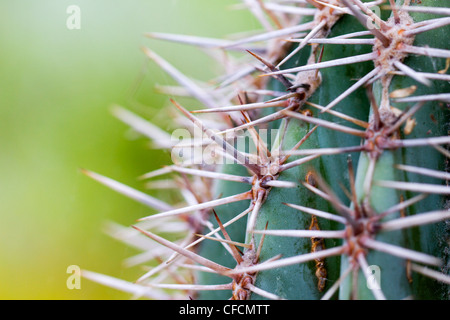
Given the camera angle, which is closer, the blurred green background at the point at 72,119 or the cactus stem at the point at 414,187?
the cactus stem at the point at 414,187

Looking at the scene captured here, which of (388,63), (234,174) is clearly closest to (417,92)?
(388,63)

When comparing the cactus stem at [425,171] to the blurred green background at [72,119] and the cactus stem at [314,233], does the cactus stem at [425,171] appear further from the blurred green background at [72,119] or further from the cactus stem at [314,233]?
the blurred green background at [72,119]

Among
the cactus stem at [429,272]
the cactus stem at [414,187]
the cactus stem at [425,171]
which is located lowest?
the cactus stem at [429,272]

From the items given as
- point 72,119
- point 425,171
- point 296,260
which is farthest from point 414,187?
point 72,119

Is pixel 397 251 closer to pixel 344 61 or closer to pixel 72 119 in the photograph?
pixel 344 61

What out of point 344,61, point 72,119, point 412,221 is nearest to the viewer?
point 412,221

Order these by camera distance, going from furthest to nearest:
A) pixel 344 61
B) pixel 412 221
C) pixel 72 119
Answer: pixel 72 119 → pixel 344 61 → pixel 412 221

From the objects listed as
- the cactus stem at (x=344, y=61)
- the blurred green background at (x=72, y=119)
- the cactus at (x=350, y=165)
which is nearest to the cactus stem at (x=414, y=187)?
the cactus at (x=350, y=165)
